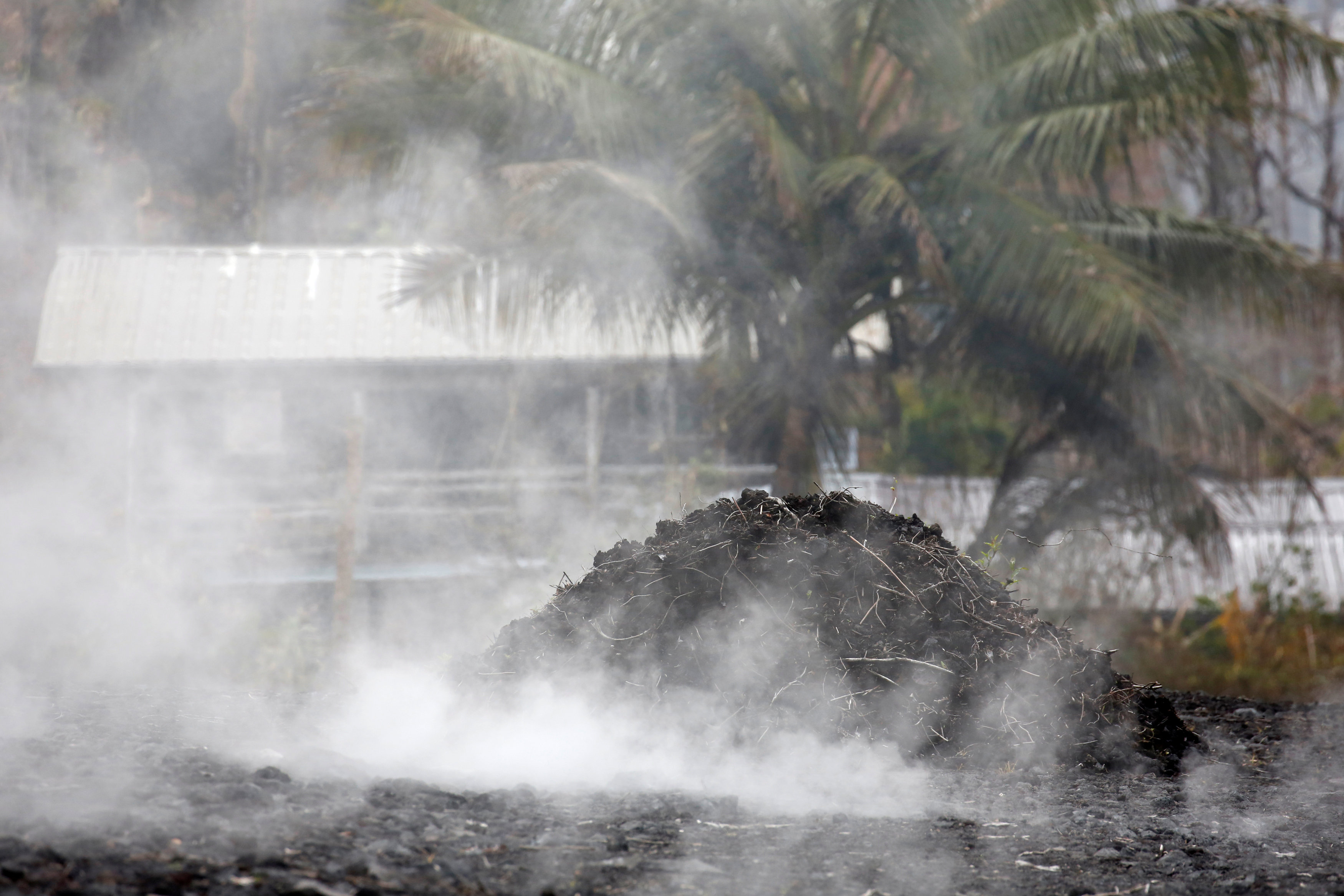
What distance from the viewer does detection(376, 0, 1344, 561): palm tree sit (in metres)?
6.29

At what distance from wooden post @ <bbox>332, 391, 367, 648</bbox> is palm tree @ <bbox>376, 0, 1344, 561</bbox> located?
72.5 inches

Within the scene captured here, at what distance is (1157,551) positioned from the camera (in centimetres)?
944

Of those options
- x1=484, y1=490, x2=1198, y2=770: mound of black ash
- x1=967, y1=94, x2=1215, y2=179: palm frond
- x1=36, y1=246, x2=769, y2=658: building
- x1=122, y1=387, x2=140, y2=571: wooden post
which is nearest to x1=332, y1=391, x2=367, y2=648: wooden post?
x1=36, y1=246, x2=769, y2=658: building

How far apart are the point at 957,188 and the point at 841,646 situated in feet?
13.2

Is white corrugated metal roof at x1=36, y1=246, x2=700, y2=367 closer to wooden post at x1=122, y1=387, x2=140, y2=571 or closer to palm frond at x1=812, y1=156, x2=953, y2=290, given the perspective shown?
wooden post at x1=122, y1=387, x2=140, y2=571

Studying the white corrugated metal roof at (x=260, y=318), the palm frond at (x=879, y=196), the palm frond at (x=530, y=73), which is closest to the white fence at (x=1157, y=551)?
the white corrugated metal roof at (x=260, y=318)

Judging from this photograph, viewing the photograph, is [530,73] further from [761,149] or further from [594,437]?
[594,437]

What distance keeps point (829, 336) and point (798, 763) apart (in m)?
4.09

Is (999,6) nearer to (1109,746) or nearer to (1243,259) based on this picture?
(1243,259)

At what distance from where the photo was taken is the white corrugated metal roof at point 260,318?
996 centimetres

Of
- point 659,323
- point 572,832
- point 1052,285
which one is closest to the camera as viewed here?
point 572,832

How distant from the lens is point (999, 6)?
22.8 ft

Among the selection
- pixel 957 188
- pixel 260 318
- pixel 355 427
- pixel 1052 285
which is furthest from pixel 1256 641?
pixel 260 318

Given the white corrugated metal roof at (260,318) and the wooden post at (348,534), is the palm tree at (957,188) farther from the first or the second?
the white corrugated metal roof at (260,318)
